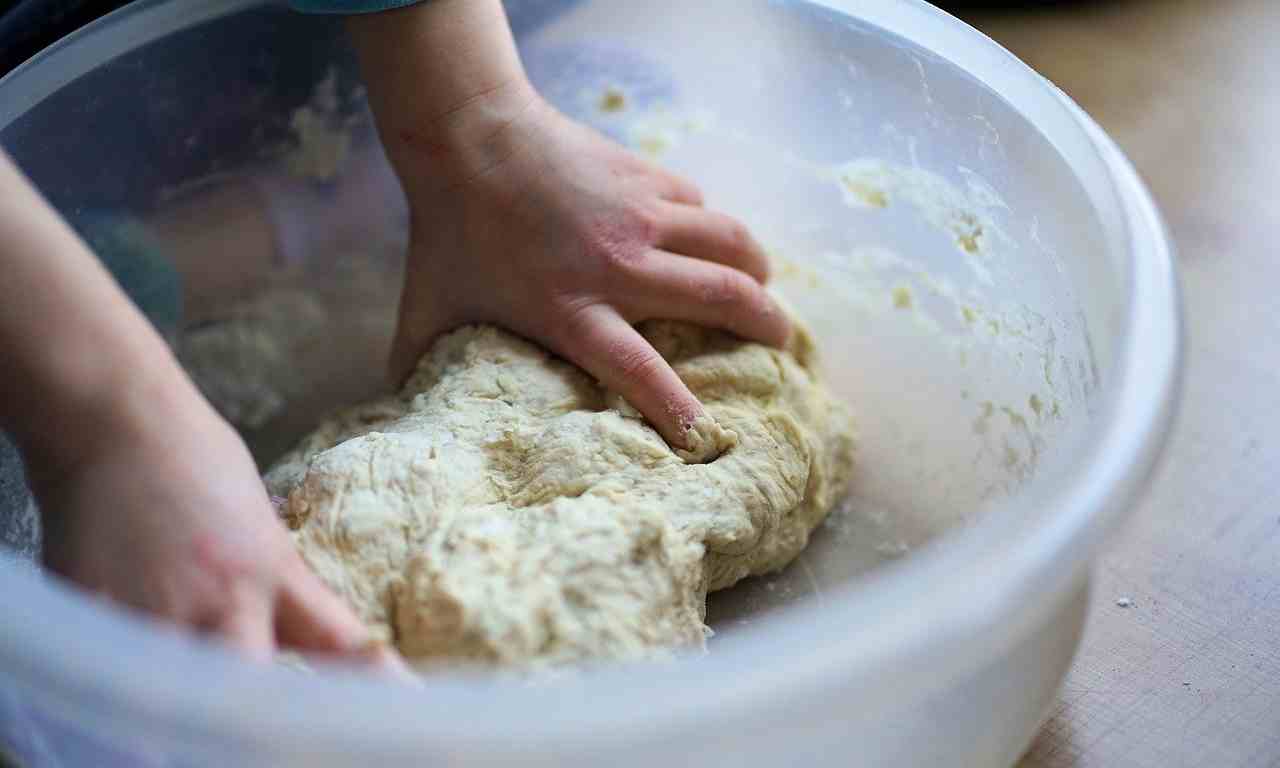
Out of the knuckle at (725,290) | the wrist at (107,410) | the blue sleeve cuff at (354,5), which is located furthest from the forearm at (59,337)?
the knuckle at (725,290)

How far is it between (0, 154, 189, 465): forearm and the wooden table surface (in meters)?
0.48

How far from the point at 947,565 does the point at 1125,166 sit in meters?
0.34

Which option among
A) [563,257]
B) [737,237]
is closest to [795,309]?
[737,237]

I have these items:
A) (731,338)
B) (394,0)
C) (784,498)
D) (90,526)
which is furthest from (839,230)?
(90,526)

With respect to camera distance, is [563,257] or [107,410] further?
[563,257]

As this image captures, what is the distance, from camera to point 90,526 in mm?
583

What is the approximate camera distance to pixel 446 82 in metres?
0.86

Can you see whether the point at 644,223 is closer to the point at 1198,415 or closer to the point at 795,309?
the point at 795,309

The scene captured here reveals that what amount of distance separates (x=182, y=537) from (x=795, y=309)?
24.6 inches

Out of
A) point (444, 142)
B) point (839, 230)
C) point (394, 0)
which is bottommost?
point (839, 230)

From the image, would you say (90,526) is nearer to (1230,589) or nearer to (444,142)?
(444,142)

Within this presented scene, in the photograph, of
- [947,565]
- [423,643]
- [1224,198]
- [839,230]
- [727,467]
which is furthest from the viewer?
[1224,198]

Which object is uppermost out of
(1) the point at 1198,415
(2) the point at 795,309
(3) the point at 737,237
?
(3) the point at 737,237

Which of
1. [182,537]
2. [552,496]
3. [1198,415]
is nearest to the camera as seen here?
[182,537]
